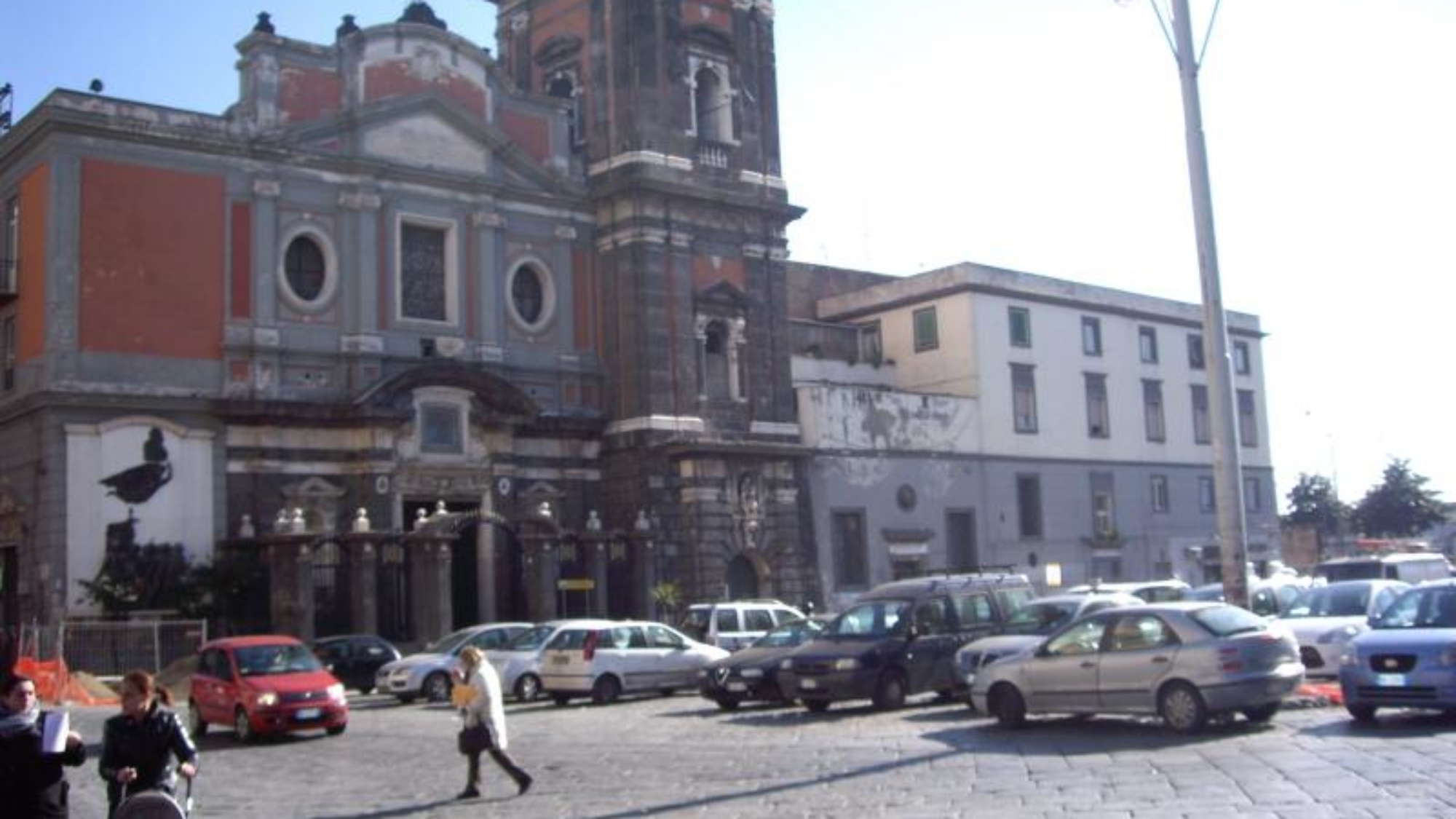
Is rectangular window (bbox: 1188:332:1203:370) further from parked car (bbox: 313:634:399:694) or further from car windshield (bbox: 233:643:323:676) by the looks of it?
car windshield (bbox: 233:643:323:676)

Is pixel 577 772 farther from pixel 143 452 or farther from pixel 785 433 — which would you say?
pixel 785 433

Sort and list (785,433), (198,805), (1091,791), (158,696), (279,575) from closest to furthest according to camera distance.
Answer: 1. (158,696)
2. (1091,791)
3. (198,805)
4. (279,575)
5. (785,433)

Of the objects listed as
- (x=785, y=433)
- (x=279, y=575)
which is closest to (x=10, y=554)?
(x=279, y=575)

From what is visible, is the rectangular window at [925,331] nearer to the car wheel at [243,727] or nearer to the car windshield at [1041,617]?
the car windshield at [1041,617]

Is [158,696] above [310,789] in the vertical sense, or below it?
above

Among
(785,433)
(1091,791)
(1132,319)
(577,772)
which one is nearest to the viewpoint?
(1091,791)

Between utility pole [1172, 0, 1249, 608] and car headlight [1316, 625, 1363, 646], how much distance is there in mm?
3649

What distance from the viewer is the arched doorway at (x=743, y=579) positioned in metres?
40.2

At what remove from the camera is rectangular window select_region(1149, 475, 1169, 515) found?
53.0m

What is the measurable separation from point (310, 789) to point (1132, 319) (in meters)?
42.6

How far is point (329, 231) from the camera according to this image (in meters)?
35.2

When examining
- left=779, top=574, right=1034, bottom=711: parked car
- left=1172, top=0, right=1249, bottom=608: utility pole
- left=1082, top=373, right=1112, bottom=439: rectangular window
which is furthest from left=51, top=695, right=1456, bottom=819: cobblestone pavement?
left=1082, top=373, right=1112, bottom=439: rectangular window

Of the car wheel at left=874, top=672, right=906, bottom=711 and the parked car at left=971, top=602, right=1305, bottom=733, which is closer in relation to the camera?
the parked car at left=971, top=602, right=1305, bottom=733

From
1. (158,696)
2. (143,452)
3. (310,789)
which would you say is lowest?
(310,789)
